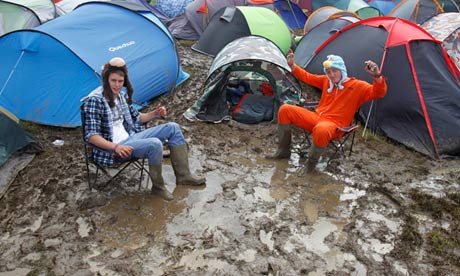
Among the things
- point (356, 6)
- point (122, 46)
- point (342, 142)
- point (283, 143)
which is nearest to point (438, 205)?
point (342, 142)

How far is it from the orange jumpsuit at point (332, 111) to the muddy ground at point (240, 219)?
58cm

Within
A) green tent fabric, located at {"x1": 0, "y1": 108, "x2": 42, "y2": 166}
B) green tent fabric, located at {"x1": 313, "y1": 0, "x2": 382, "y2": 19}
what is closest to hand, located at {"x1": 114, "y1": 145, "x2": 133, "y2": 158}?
green tent fabric, located at {"x1": 0, "y1": 108, "x2": 42, "y2": 166}

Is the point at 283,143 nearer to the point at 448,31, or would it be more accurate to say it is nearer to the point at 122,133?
the point at 122,133

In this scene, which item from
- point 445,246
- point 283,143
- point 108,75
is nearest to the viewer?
point 445,246

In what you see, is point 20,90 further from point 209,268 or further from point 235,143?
point 209,268

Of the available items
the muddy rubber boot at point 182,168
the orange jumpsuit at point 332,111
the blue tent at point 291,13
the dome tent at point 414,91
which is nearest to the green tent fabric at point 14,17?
the muddy rubber boot at point 182,168

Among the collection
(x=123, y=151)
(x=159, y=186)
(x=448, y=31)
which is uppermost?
(x=448, y=31)

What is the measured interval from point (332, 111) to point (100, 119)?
296cm

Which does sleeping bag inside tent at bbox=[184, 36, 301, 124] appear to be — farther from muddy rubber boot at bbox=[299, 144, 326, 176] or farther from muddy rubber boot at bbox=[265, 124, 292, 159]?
muddy rubber boot at bbox=[299, 144, 326, 176]

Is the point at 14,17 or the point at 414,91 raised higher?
the point at 414,91

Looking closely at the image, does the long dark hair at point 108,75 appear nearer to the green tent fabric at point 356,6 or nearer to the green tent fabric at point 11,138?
the green tent fabric at point 11,138

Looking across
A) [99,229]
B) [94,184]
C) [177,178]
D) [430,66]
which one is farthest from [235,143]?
[430,66]

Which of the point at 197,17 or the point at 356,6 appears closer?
the point at 197,17

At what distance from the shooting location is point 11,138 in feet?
17.3
